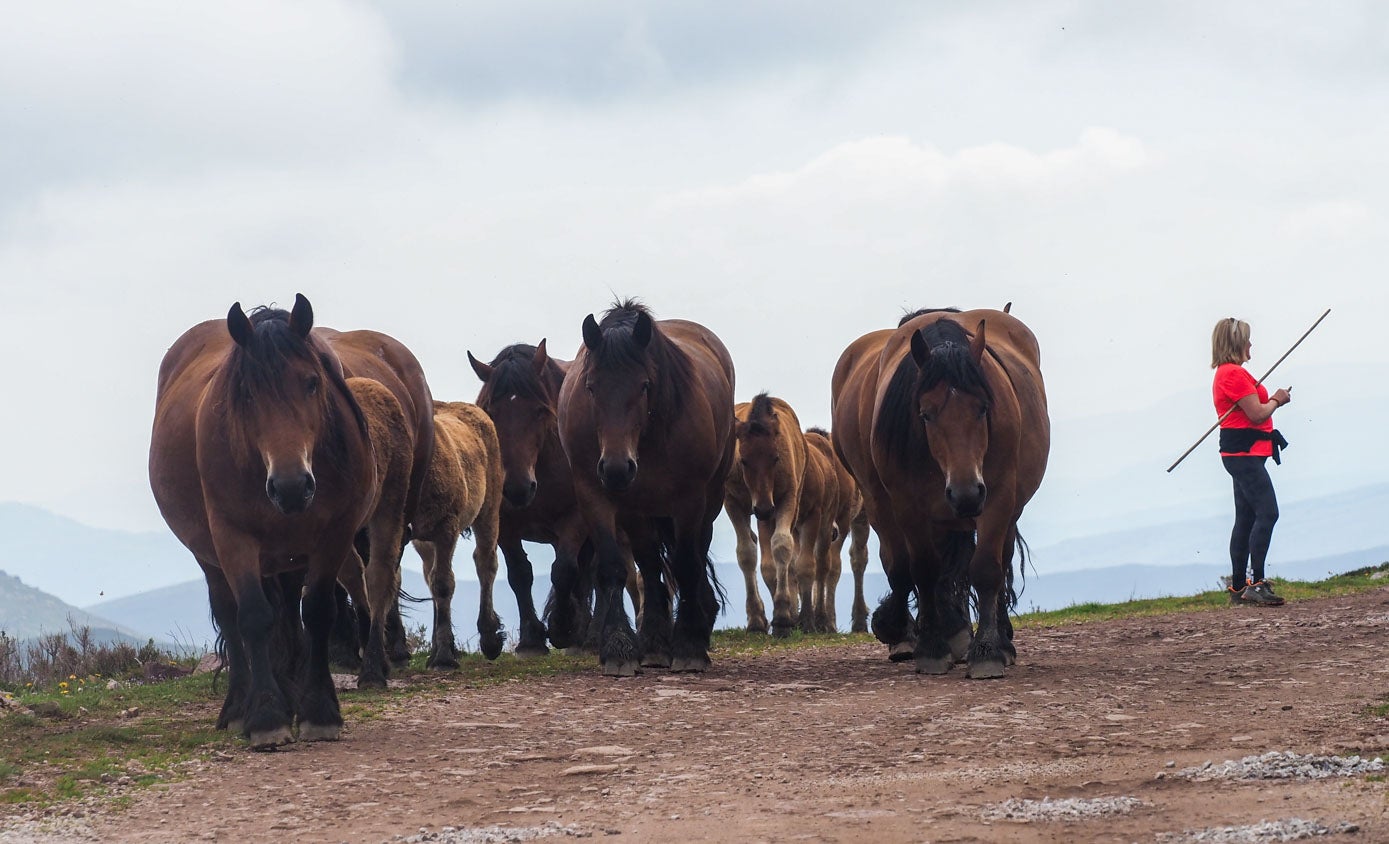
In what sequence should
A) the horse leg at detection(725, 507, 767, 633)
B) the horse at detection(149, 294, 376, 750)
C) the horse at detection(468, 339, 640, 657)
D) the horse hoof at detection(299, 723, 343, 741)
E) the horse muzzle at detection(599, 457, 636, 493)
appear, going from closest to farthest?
the horse at detection(149, 294, 376, 750)
the horse hoof at detection(299, 723, 343, 741)
the horse muzzle at detection(599, 457, 636, 493)
the horse at detection(468, 339, 640, 657)
the horse leg at detection(725, 507, 767, 633)

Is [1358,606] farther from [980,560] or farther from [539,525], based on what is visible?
[539,525]

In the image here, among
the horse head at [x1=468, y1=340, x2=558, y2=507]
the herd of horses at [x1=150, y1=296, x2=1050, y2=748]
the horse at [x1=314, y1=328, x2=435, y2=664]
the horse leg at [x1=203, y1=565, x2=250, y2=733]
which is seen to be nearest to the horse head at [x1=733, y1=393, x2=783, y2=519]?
the herd of horses at [x1=150, y1=296, x2=1050, y2=748]

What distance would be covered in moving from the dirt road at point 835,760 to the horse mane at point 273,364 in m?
1.54

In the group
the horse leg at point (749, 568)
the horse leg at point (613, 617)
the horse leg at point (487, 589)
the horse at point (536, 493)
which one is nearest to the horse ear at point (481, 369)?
the horse at point (536, 493)

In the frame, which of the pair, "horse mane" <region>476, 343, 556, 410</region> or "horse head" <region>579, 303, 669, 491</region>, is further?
"horse mane" <region>476, 343, 556, 410</region>

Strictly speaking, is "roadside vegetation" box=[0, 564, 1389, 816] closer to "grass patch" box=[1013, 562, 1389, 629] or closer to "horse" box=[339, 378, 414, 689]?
"grass patch" box=[1013, 562, 1389, 629]

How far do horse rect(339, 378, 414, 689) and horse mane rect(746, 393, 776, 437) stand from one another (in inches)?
218

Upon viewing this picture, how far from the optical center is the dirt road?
4992 millimetres

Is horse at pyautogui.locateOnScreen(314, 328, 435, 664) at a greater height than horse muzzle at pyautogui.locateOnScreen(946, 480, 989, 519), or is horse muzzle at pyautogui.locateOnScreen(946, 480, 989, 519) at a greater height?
horse at pyautogui.locateOnScreen(314, 328, 435, 664)

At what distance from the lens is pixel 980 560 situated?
9211 millimetres

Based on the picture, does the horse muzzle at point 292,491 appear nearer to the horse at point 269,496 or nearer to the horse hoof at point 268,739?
the horse at point 269,496

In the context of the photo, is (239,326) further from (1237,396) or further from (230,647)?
(1237,396)

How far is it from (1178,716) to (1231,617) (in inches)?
231

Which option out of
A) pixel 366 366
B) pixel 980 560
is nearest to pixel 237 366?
pixel 366 366
